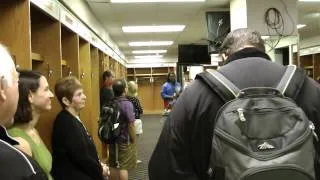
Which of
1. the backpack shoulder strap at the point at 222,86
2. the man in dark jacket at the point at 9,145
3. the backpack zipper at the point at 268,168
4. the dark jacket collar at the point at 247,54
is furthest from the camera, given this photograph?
the dark jacket collar at the point at 247,54

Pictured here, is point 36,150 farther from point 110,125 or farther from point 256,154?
point 110,125

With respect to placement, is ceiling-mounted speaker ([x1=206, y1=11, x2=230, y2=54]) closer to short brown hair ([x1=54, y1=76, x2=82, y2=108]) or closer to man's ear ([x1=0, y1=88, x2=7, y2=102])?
short brown hair ([x1=54, y1=76, x2=82, y2=108])

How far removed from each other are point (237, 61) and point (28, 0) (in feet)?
6.31

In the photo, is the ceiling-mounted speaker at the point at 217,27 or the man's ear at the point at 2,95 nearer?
the man's ear at the point at 2,95

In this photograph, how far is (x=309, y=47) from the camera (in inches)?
515

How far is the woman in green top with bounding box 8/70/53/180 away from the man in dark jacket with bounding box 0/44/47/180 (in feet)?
3.04

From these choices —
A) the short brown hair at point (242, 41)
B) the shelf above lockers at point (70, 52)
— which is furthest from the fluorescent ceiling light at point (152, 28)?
the short brown hair at point (242, 41)

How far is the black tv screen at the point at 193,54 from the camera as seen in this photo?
9.30m

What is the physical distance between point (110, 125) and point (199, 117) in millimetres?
2965

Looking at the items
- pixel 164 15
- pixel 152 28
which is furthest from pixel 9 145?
pixel 152 28

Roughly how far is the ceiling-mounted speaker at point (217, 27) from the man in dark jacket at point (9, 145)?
17.3 feet

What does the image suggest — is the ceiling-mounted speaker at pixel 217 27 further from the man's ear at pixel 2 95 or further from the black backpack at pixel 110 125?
the man's ear at pixel 2 95

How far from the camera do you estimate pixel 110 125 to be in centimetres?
442

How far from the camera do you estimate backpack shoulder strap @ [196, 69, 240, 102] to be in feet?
4.93
